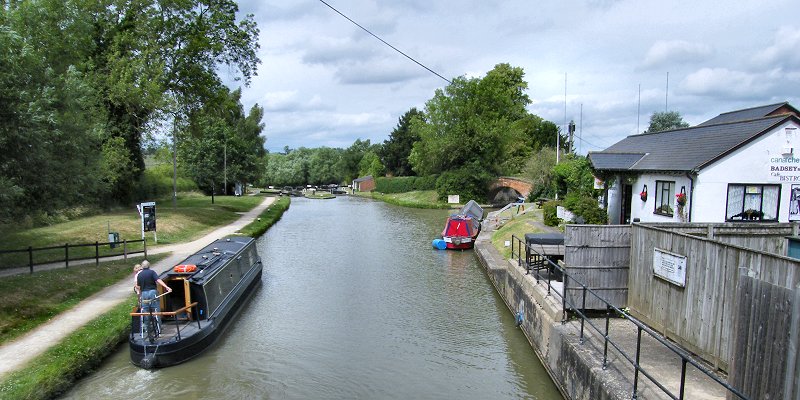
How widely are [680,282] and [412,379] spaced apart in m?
5.29

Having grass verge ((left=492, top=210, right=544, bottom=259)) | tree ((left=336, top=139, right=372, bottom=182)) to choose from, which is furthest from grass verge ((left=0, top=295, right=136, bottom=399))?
tree ((left=336, top=139, right=372, bottom=182))

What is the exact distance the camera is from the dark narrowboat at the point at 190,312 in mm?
10609

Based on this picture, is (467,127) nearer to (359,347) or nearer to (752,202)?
(752,202)

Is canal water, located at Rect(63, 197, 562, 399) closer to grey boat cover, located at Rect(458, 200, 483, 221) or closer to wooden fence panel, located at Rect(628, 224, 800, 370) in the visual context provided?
wooden fence panel, located at Rect(628, 224, 800, 370)

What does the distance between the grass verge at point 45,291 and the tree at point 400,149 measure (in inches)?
2521

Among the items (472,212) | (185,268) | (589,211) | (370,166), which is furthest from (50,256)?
(370,166)

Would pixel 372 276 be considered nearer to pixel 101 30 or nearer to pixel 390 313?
pixel 390 313

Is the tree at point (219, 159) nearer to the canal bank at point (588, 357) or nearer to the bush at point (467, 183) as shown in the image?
the bush at point (467, 183)

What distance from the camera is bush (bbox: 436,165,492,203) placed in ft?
169

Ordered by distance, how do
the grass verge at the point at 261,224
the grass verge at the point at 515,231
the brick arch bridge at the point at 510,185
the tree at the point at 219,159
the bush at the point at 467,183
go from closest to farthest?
the grass verge at the point at 515,231, the grass verge at the point at 261,224, the brick arch bridge at the point at 510,185, the bush at the point at 467,183, the tree at the point at 219,159

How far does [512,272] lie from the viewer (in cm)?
1547

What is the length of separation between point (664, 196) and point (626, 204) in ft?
9.02

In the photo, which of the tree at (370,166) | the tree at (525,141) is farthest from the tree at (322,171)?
the tree at (525,141)

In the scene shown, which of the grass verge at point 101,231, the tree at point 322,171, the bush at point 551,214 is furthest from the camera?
the tree at point 322,171
